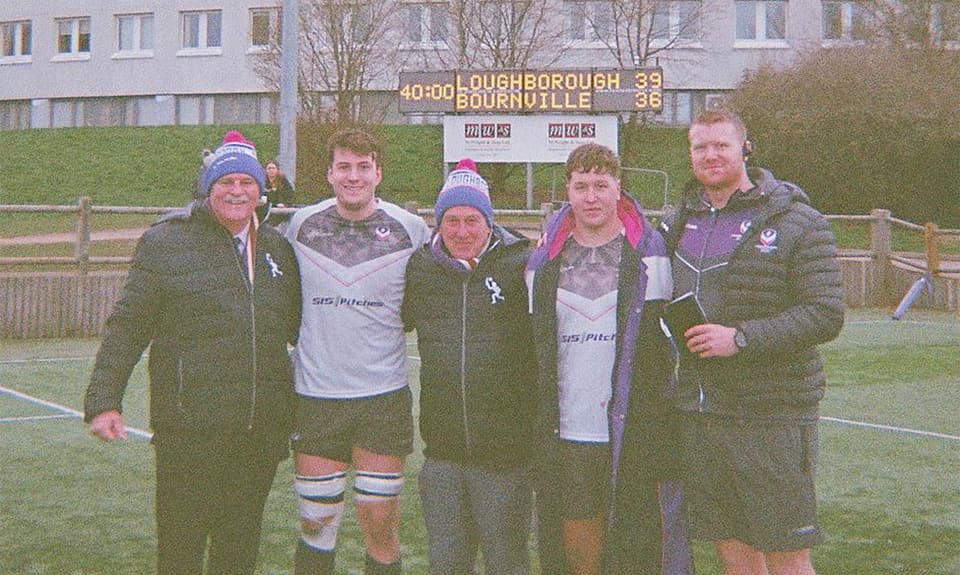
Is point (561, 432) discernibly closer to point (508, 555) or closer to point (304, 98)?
point (508, 555)

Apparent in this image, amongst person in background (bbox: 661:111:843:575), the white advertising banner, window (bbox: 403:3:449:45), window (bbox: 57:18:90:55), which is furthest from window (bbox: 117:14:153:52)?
person in background (bbox: 661:111:843:575)

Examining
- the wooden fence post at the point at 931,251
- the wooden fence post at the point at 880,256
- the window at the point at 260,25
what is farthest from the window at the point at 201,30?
the wooden fence post at the point at 931,251

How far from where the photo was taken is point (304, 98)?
1255 inches

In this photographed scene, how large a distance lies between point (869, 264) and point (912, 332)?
4.26 metres

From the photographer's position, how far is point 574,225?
14.6 ft

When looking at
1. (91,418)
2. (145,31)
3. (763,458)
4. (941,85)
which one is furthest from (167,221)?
(145,31)

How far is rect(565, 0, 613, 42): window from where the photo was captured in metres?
38.5

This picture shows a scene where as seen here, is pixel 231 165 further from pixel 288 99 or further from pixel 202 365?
pixel 288 99

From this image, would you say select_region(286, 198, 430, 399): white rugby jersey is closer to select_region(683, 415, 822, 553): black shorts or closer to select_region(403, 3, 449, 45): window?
select_region(683, 415, 822, 553): black shorts

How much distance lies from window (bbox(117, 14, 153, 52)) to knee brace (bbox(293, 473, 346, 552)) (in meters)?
44.2

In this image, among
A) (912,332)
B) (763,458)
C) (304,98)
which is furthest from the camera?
(304,98)

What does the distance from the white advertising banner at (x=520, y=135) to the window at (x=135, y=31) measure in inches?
910

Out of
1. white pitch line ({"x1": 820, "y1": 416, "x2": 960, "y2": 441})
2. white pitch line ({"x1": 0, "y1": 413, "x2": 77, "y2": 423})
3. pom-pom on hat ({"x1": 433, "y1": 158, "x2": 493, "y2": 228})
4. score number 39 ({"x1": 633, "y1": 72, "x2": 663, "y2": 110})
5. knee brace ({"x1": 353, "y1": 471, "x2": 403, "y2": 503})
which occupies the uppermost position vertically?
score number 39 ({"x1": 633, "y1": 72, "x2": 663, "y2": 110})

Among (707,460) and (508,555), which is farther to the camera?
(508,555)
